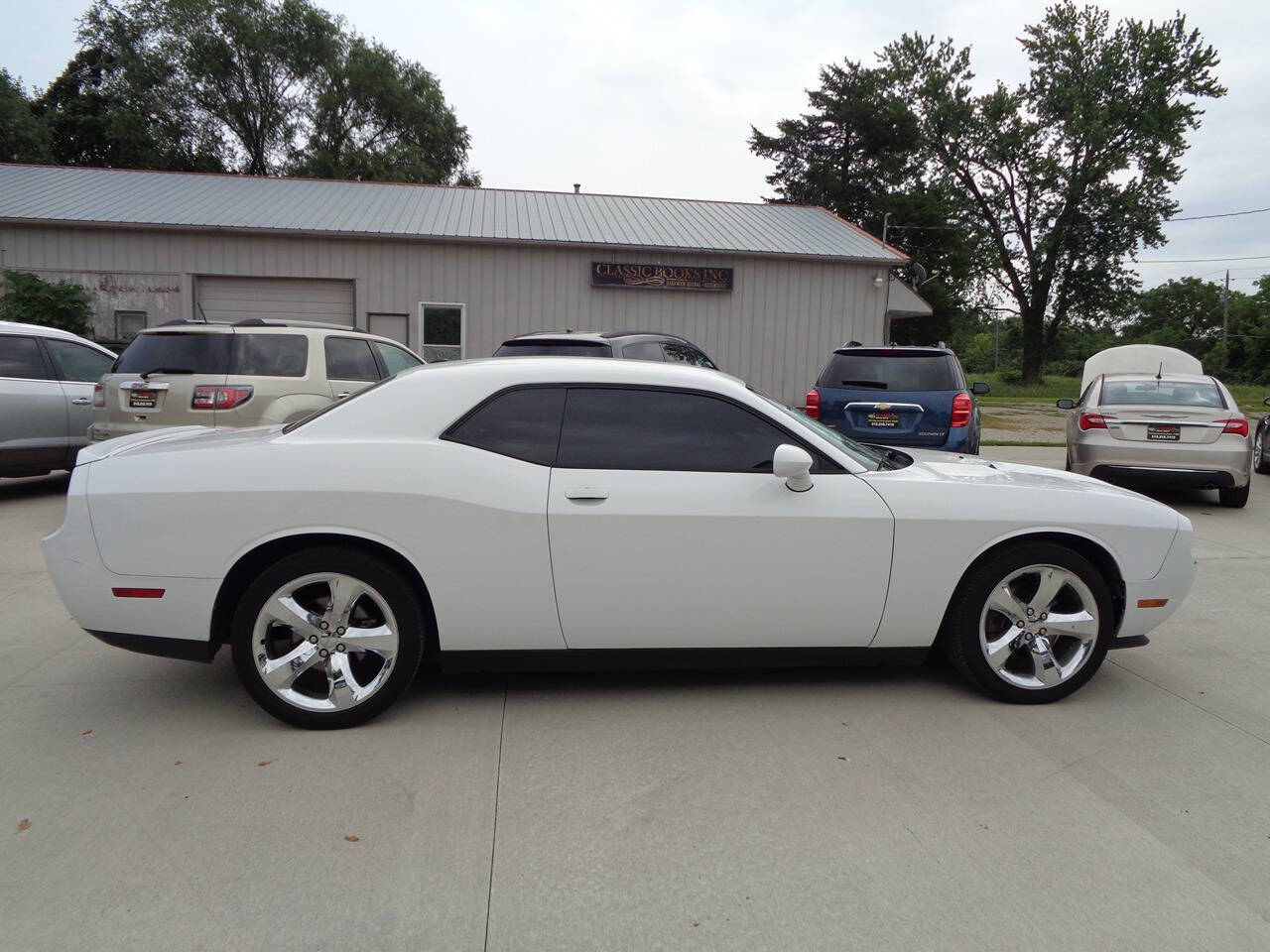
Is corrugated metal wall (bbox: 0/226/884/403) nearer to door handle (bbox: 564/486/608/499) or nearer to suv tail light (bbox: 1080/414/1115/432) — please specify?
suv tail light (bbox: 1080/414/1115/432)

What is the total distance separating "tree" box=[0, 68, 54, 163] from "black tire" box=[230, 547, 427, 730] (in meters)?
42.6

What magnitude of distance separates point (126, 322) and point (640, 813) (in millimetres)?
18962

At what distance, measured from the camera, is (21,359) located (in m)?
9.30

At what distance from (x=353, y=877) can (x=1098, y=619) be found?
326 centimetres

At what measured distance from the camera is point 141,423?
26.3 ft

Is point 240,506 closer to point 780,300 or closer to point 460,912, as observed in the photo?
point 460,912

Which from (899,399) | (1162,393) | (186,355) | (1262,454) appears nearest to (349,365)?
(186,355)

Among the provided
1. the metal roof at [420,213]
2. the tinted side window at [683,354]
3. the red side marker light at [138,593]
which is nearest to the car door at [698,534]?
the red side marker light at [138,593]

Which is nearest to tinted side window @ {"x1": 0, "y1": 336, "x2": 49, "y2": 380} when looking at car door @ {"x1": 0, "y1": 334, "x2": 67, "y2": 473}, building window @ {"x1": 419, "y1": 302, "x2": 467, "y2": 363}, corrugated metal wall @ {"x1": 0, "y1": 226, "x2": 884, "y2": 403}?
car door @ {"x1": 0, "y1": 334, "x2": 67, "y2": 473}

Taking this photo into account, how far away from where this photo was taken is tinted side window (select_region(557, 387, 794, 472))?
390cm

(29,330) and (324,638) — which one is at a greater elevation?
(29,330)

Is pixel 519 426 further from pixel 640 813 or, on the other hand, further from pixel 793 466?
pixel 640 813

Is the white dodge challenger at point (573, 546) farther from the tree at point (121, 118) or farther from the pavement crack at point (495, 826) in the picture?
the tree at point (121, 118)

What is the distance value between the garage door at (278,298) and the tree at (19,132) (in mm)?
26043
